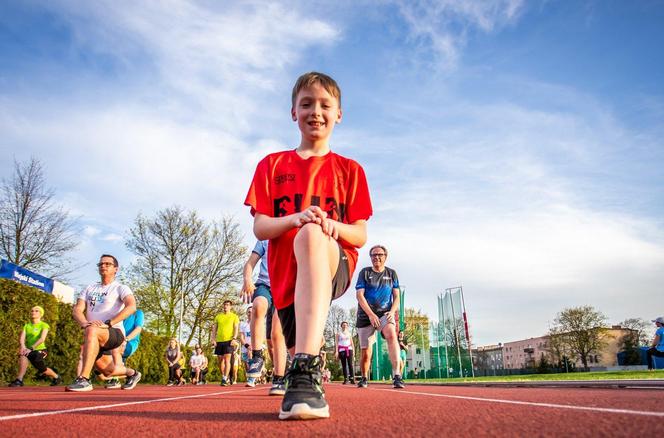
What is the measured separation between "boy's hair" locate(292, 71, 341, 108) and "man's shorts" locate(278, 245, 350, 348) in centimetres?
91

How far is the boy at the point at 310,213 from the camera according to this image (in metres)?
2.32

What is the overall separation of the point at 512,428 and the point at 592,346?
69.8m

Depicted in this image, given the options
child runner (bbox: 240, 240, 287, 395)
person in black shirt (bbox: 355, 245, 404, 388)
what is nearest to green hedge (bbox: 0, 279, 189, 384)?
child runner (bbox: 240, 240, 287, 395)

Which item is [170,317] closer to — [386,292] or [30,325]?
[30,325]

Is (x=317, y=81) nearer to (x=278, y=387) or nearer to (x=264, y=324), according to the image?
(x=278, y=387)

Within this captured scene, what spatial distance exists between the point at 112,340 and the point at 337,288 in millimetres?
5168

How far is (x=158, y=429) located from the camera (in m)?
1.99

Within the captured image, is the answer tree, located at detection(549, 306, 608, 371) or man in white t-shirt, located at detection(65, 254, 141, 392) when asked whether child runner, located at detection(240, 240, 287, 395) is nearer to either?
man in white t-shirt, located at detection(65, 254, 141, 392)

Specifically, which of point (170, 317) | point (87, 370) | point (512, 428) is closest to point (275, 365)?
point (87, 370)

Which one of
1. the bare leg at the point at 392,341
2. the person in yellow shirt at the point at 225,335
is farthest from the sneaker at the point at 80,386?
the person in yellow shirt at the point at 225,335

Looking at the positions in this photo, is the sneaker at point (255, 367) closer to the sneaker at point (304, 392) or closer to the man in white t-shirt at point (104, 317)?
the man in white t-shirt at point (104, 317)

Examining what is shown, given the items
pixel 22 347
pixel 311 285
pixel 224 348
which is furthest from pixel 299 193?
pixel 224 348

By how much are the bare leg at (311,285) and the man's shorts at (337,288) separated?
0.21m

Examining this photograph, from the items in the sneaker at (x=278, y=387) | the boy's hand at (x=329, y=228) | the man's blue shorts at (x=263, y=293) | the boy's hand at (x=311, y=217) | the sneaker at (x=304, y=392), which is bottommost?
the sneaker at (x=278, y=387)
